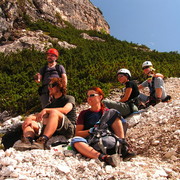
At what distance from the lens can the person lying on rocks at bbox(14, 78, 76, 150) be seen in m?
3.50

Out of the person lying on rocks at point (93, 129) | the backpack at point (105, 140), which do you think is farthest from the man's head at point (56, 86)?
the backpack at point (105, 140)

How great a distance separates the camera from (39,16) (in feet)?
108

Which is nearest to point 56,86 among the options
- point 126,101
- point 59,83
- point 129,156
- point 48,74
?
point 59,83

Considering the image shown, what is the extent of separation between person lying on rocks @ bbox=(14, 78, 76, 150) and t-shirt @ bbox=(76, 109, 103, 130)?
A: 13.3 inches

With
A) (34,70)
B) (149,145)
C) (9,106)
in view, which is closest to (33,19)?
(34,70)

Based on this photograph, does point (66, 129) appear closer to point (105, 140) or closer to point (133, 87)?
point (105, 140)

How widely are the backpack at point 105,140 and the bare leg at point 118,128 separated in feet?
0.24

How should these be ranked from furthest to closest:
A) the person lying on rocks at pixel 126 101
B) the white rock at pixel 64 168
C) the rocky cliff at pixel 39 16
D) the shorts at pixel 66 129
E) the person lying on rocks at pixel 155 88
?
the rocky cliff at pixel 39 16 < the person lying on rocks at pixel 155 88 < the person lying on rocks at pixel 126 101 < the shorts at pixel 66 129 < the white rock at pixel 64 168

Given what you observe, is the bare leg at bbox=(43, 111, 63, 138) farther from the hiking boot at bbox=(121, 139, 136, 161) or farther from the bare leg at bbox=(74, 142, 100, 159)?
the hiking boot at bbox=(121, 139, 136, 161)

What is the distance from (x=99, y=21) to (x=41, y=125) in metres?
47.7

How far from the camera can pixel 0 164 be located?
2889 millimetres

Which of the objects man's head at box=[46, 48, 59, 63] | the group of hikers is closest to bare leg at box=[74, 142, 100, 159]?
the group of hikers

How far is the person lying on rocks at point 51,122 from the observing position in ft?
11.5

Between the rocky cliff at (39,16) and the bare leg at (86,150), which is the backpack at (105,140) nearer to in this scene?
the bare leg at (86,150)
